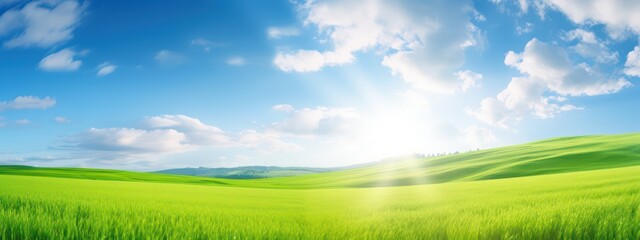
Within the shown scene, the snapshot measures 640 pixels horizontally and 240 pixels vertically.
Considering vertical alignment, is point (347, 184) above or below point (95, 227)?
below

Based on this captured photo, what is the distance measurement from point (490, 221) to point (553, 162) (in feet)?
213

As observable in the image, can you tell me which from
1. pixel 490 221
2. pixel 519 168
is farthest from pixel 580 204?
pixel 519 168

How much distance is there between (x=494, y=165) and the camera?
67.1m

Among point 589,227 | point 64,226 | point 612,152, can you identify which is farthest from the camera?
point 612,152

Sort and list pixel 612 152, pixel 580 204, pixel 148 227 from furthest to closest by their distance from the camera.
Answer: pixel 612 152 → pixel 580 204 → pixel 148 227

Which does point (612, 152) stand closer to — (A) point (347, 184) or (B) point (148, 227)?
(A) point (347, 184)

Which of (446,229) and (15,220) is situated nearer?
(15,220)

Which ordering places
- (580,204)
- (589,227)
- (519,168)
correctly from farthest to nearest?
(519,168)
(580,204)
(589,227)

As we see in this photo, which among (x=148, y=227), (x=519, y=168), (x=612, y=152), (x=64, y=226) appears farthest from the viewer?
(x=612, y=152)

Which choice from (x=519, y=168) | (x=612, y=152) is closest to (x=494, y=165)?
(x=519, y=168)

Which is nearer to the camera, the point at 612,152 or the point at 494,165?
the point at 612,152

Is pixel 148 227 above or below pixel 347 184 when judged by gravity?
above

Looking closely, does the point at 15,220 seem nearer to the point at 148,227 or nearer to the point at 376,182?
the point at 148,227

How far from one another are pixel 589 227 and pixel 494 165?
67.8 m
